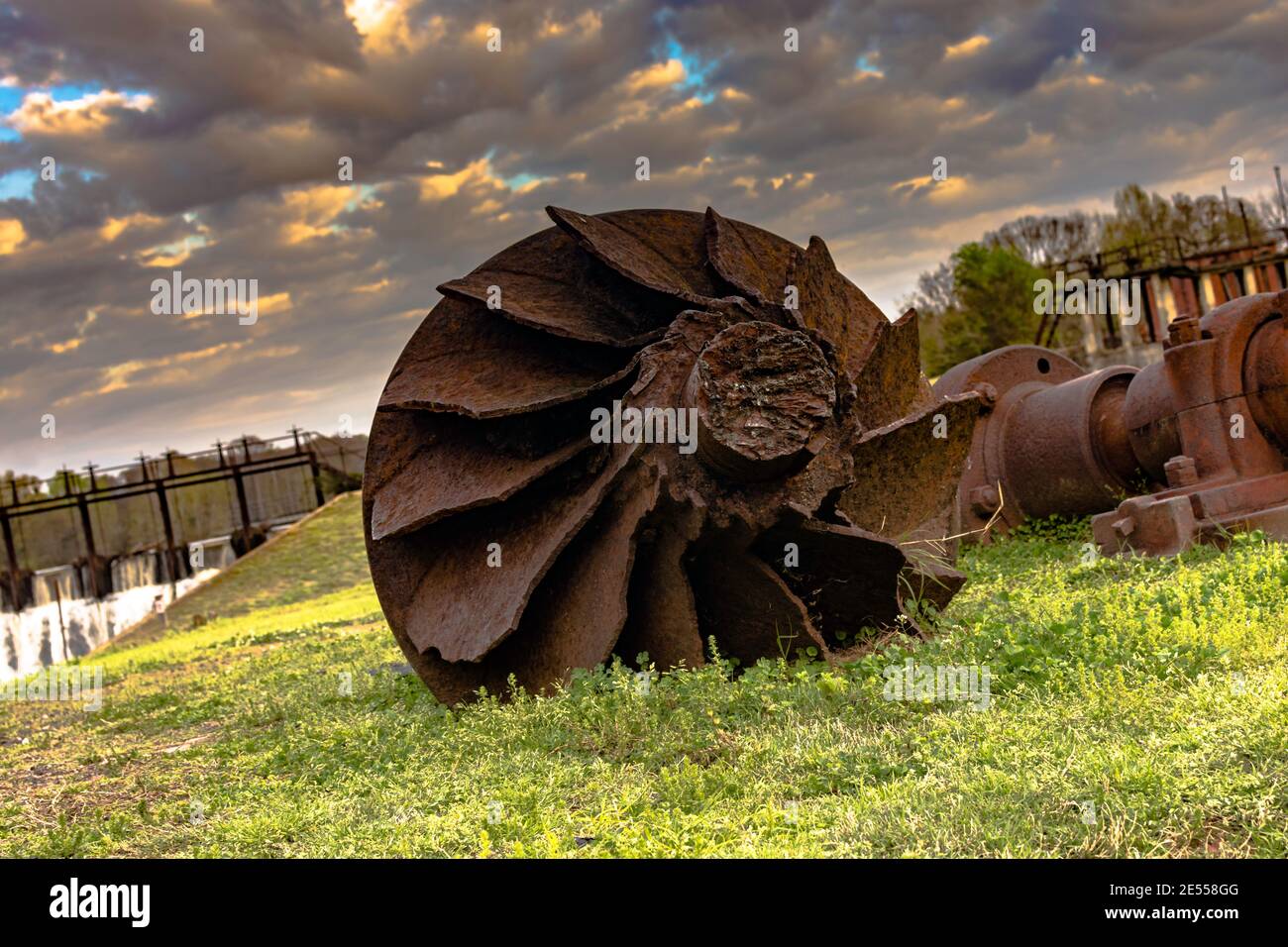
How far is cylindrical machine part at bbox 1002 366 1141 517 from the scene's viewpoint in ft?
26.4

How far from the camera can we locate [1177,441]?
7297 millimetres

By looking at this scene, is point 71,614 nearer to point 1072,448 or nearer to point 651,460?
point 1072,448

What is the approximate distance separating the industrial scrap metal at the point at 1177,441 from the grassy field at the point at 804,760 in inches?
16.6

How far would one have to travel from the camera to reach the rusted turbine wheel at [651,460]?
4859 mm

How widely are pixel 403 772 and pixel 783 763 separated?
1.56 meters

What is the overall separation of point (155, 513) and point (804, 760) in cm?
2571

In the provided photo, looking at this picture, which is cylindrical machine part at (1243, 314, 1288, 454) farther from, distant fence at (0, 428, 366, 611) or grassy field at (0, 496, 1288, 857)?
Result: distant fence at (0, 428, 366, 611)

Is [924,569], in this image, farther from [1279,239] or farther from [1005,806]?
[1279,239]

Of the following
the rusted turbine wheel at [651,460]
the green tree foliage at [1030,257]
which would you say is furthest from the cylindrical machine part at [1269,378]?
the green tree foliage at [1030,257]

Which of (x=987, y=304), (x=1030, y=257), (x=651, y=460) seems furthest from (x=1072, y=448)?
(x=1030, y=257)

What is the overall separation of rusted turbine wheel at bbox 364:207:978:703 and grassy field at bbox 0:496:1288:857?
0.40m

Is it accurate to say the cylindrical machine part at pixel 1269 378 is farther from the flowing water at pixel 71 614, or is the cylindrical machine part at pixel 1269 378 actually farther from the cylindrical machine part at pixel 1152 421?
the flowing water at pixel 71 614
